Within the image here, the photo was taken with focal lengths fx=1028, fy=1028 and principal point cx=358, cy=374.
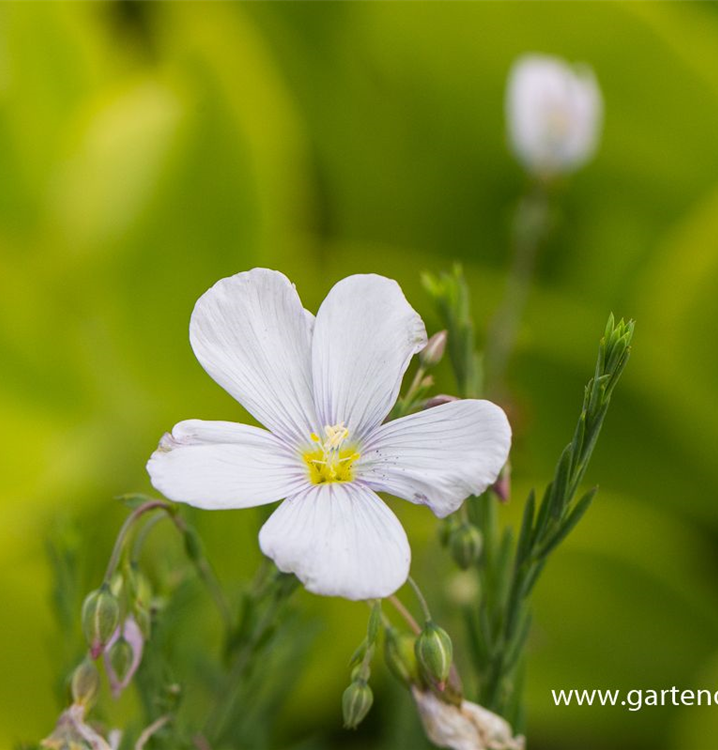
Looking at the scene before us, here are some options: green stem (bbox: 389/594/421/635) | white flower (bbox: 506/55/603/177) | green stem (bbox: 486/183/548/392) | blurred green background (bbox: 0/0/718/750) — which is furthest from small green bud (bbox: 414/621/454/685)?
white flower (bbox: 506/55/603/177)

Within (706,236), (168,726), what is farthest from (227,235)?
(168,726)

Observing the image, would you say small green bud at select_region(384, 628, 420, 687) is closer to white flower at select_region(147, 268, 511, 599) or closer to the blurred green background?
white flower at select_region(147, 268, 511, 599)

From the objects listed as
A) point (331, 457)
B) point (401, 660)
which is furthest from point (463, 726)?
point (331, 457)

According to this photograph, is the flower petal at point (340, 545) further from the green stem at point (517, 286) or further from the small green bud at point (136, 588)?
the green stem at point (517, 286)

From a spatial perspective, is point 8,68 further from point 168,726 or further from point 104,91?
point 168,726

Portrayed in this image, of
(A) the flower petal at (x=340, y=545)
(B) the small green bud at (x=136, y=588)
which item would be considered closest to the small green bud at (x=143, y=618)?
(B) the small green bud at (x=136, y=588)
